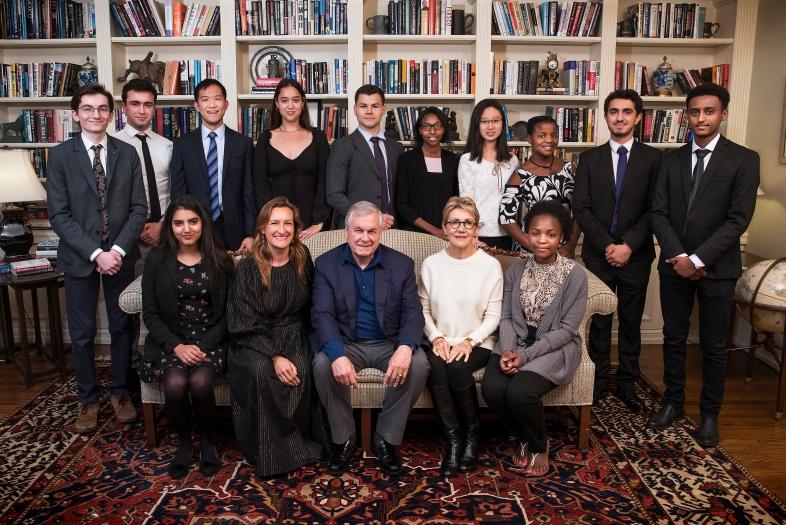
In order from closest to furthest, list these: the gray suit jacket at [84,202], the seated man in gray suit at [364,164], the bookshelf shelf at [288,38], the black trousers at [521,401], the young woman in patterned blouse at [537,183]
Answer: the black trousers at [521,401], the gray suit jacket at [84,202], the young woman in patterned blouse at [537,183], the seated man in gray suit at [364,164], the bookshelf shelf at [288,38]

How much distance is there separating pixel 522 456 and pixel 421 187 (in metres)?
1.52

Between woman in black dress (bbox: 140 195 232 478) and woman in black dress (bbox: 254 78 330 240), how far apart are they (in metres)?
0.64

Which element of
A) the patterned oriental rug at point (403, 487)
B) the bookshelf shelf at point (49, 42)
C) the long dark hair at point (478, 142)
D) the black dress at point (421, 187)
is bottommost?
the patterned oriental rug at point (403, 487)

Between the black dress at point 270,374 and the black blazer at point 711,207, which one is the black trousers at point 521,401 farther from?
the black blazer at point 711,207

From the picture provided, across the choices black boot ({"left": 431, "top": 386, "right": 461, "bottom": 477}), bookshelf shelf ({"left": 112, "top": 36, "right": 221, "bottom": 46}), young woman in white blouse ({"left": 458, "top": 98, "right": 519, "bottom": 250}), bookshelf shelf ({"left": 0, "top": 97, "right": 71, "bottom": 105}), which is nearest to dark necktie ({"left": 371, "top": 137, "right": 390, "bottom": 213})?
young woman in white blouse ({"left": 458, "top": 98, "right": 519, "bottom": 250})

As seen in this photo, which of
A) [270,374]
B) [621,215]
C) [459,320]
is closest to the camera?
[270,374]

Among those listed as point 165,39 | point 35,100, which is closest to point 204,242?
point 165,39

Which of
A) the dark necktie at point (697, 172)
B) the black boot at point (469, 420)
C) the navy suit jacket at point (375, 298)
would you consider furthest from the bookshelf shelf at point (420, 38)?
the black boot at point (469, 420)

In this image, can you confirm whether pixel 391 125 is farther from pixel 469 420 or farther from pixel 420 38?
pixel 469 420

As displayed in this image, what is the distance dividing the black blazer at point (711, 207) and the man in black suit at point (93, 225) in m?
2.53

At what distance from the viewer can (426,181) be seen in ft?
12.2

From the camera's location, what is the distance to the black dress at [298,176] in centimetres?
362

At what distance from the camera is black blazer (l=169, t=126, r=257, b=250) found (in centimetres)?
359

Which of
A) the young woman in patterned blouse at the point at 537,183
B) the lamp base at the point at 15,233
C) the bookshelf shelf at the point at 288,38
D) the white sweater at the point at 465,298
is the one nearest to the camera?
the white sweater at the point at 465,298
